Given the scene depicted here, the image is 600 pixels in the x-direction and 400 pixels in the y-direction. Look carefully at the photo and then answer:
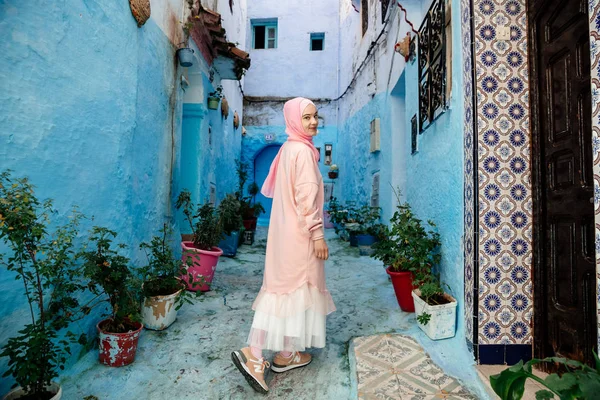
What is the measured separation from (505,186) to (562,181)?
0.98 ft

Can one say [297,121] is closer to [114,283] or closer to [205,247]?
[114,283]

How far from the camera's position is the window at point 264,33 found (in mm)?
10985

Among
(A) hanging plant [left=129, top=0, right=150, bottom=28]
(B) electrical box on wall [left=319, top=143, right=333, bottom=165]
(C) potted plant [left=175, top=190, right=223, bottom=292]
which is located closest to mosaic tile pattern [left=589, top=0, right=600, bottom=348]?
(A) hanging plant [left=129, top=0, right=150, bottom=28]

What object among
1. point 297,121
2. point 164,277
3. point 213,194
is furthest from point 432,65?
point 213,194

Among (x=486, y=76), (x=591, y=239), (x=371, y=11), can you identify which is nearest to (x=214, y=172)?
(x=371, y=11)

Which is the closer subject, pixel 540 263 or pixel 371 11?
pixel 540 263

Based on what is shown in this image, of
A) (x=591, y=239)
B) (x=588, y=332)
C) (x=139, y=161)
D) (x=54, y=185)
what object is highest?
(x=139, y=161)

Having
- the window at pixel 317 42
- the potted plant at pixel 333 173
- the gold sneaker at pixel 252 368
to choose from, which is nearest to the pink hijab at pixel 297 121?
the gold sneaker at pixel 252 368

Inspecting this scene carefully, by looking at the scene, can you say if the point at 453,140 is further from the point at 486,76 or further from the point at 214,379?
the point at 214,379

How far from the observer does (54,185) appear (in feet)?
7.10

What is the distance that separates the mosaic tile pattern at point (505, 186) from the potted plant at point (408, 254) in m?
0.77

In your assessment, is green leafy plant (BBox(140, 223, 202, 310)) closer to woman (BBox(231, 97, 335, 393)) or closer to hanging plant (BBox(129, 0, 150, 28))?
woman (BBox(231, 97, 335, 393))

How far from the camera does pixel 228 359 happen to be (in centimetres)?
253

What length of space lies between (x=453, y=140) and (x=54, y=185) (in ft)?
8.57
